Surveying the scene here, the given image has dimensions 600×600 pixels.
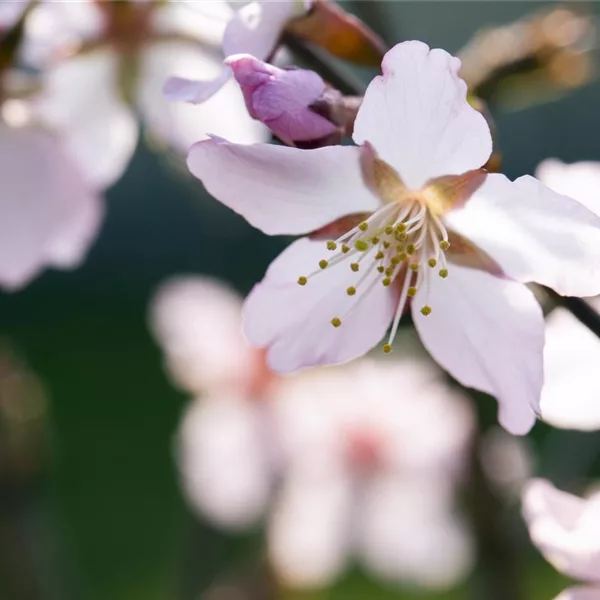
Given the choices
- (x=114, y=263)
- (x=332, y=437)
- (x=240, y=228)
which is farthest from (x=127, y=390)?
(x=240, y=228)

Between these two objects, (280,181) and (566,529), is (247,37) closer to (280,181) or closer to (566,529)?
(280,181)

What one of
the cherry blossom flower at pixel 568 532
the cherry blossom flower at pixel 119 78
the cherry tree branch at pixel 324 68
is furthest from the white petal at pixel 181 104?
the cherry blossom flower at pixel 568 532

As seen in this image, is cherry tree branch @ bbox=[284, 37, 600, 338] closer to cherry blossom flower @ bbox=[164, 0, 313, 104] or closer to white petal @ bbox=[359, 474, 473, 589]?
cherry blossom flower @ bbox=[164, 0, 313, 104]

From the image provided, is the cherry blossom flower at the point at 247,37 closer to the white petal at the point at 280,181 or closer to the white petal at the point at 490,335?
the white petal at the point at 280,181

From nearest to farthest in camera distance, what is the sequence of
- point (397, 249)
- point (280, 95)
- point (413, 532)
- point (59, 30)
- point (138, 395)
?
point (280, 95) < point (397, 249) < point (59, 30) < point (413, 532) < point (138, 395)

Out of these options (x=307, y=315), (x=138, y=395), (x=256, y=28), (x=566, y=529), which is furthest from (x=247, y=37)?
(x=138, y=395)

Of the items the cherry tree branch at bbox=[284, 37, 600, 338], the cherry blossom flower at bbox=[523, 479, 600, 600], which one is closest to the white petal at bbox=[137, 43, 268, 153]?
the cherry tree branch at bbox=[284, 37, 600, 338]

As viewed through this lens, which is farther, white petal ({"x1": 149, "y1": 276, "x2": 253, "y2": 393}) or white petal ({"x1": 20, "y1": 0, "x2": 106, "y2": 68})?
white petal ({"x1": 149, "y1": 276, "x2": 253, "y2": 393})
